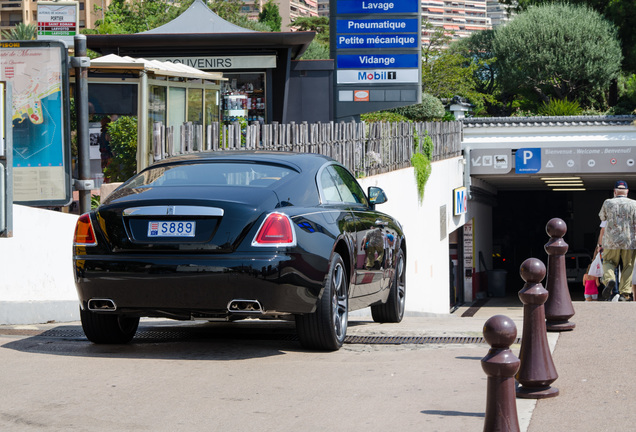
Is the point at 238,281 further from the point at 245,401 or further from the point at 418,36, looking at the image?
the point at 418,36

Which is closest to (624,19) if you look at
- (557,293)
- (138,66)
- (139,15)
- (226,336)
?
(139,15)

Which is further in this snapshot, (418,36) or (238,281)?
(418,36)

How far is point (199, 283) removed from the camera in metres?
6.47

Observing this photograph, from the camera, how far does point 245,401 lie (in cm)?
535

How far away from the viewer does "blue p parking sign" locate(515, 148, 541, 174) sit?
3319cm

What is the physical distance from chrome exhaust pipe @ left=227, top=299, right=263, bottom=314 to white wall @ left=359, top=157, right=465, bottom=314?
11.3 meters

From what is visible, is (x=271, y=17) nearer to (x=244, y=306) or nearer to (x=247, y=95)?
(x=247, y=95)

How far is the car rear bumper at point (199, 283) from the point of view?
6.45 m

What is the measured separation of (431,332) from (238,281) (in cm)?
224

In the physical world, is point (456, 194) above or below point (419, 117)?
below

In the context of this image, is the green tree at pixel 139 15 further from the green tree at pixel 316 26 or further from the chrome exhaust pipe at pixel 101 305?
the chrome exhaust pipe at pixel 101 305

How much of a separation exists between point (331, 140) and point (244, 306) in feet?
34.7

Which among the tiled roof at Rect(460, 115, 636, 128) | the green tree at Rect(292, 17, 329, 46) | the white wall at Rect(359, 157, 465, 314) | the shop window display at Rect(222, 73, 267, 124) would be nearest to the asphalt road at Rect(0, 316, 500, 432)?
the white wall at Rect(359, 157, 465, 314)

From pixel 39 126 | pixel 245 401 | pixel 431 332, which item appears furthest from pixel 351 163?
pixel 245 401
